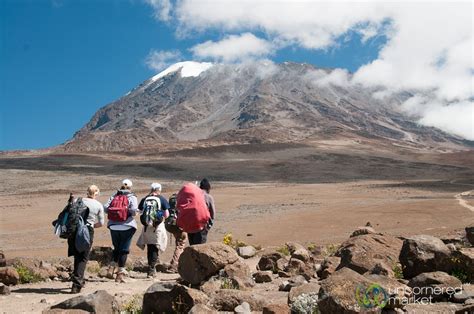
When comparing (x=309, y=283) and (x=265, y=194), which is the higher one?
(x=309, y=283)

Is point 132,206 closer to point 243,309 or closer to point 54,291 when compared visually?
point 54,291

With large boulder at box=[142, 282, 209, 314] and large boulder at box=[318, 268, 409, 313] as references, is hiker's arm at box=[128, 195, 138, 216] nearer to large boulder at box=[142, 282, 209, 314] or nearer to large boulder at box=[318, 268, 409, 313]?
large boulder at box=[142, 282, 209, 314]

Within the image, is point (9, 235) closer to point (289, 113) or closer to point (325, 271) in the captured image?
point (325, 271)

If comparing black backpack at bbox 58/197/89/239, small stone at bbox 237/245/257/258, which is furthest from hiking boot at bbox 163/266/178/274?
small stone at bbox 237/245/257/258

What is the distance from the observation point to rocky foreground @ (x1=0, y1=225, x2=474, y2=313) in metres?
4.75

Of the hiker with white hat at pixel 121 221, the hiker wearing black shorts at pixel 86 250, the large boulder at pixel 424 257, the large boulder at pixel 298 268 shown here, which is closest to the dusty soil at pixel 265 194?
the hiker wearing black shorts at pixel 86 250

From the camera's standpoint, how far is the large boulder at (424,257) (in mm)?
6441

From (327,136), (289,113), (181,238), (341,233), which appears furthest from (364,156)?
(289,113)

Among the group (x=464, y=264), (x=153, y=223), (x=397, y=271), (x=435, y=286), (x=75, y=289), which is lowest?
(x=75, y=289)

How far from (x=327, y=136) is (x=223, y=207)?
4049 inches

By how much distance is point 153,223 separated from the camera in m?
8.71

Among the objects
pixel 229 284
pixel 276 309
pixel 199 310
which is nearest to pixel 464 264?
pixel 276 309

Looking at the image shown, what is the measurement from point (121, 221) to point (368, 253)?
3.81 metres

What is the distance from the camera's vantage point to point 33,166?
212 feet
